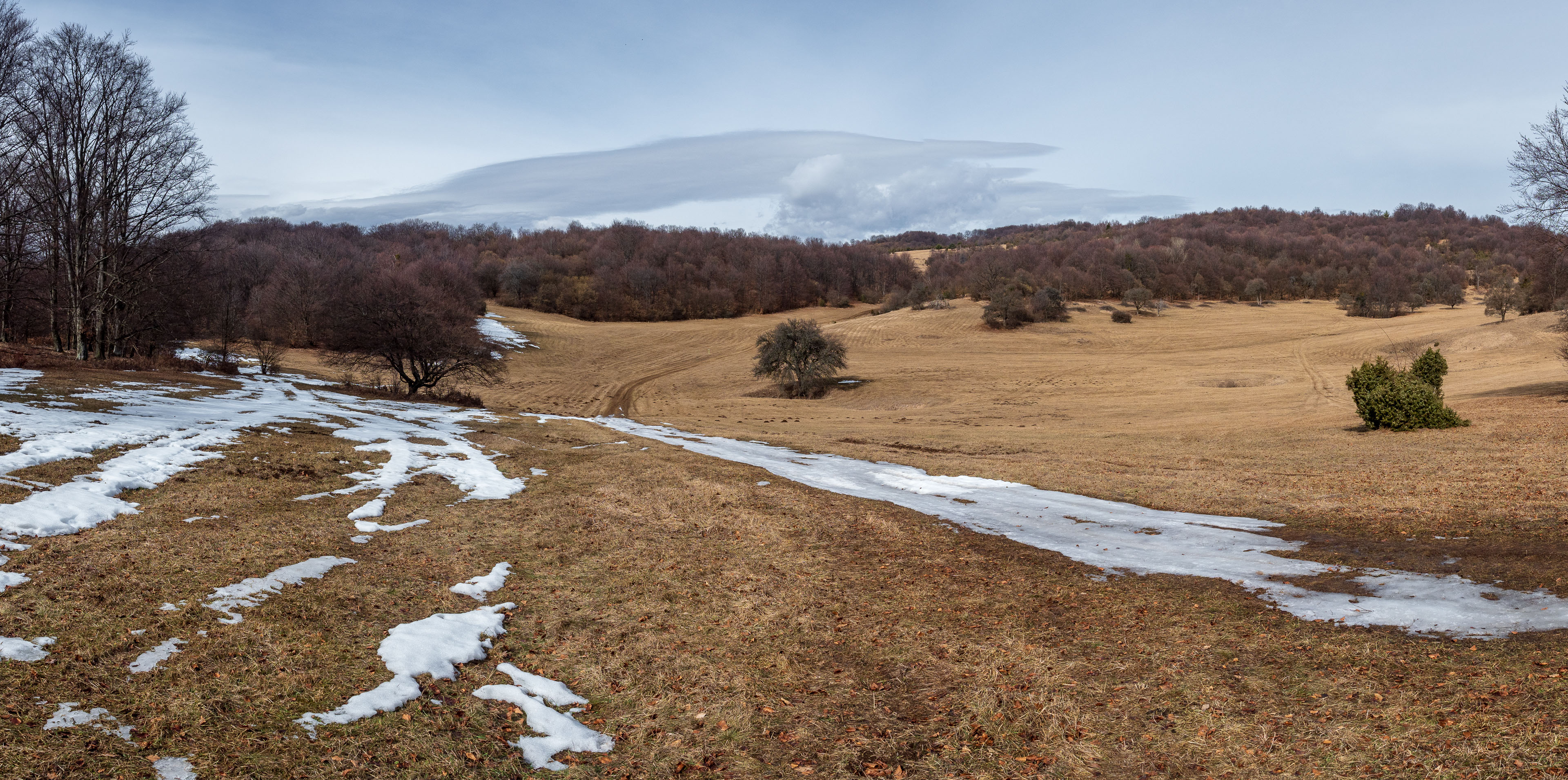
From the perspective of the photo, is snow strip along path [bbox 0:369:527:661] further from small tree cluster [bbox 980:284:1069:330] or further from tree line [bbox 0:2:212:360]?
small tree cluster [bbox 980:284:1069:330]

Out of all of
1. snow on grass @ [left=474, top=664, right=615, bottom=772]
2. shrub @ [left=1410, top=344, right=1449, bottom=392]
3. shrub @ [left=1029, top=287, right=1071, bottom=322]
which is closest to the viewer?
snow on grass @ [left=474, top=664, right=615, bottom=772]

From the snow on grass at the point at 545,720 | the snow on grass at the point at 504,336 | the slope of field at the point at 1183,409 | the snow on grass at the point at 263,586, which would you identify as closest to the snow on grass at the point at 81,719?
the snow on grass at the point at 263,586

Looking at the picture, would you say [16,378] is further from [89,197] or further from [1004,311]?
[1004,311]

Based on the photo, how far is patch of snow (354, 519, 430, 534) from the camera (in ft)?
34.2

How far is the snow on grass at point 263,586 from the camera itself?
686cm

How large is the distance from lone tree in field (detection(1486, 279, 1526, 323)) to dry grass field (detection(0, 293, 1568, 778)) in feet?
176

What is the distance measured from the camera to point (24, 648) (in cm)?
546

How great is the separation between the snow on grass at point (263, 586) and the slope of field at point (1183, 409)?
40.1 feet

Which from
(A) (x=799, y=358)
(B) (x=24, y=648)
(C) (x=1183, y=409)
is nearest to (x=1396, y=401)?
(C) (x=1183, y=409)

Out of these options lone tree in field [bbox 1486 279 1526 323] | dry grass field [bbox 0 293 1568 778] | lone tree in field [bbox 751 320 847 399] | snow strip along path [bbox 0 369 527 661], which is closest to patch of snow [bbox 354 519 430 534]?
dry grass field [bbox 0 293 1568 778]

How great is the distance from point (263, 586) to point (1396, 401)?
26.2 metres

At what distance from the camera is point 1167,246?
121 meters

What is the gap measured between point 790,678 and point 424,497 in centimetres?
→ 861

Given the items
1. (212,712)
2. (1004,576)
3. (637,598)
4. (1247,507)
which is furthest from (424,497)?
(1247,507)
